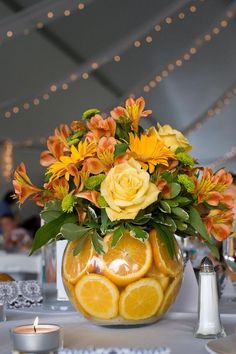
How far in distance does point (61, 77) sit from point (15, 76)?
54cm

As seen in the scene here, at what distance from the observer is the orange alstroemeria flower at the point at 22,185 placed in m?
1.12

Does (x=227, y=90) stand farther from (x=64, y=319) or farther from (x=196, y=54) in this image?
(x=64, y=319)

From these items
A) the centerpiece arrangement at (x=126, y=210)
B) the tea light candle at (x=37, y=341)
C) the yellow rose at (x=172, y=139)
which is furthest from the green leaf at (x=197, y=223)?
the tea light candle at (x=37, y=341)

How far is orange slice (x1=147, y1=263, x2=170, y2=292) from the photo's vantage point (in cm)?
103

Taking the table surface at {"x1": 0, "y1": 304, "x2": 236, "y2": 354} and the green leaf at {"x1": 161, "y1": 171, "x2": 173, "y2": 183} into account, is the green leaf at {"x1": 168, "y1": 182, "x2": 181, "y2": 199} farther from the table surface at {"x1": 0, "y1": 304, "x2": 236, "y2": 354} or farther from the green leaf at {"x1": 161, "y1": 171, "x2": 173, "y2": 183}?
the table surface at {"x1": 0, "y1": 304, "x2": 236, "y2": 354}

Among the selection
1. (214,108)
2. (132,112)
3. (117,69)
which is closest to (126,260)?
(132,112)

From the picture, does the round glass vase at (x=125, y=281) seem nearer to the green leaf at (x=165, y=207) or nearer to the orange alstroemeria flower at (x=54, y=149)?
the green leaf at (x=165, y=207)

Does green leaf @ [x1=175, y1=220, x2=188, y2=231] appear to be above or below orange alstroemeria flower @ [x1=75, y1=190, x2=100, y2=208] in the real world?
below

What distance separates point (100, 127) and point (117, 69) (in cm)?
609

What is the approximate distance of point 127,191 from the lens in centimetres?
101

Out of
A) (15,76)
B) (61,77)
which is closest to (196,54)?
(61,77)

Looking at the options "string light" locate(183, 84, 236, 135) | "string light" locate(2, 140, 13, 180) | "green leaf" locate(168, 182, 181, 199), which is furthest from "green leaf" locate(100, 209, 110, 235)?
"string light" locate(2, 140, 13, 180)

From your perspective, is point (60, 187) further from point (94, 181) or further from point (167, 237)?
point (167, 237)

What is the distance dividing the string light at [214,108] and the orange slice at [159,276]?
6.07 meters
